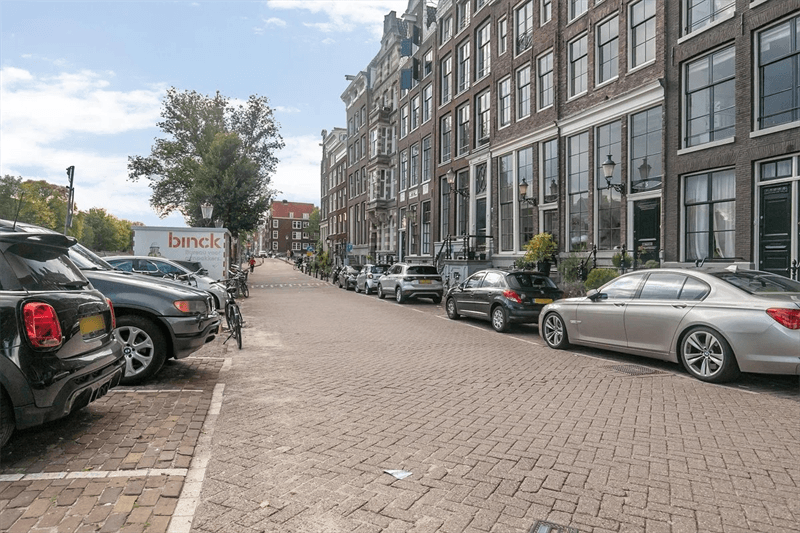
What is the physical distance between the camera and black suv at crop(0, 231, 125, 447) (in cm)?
358

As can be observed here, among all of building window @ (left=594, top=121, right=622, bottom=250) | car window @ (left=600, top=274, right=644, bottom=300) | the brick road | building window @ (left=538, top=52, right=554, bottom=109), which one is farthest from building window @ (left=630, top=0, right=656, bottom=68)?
the brick road

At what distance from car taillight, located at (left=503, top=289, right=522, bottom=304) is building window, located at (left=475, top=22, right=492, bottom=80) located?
18603 millimetres

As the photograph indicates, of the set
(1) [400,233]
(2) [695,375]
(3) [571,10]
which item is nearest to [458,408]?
(2) [695,375]

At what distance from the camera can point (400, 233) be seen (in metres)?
39.0

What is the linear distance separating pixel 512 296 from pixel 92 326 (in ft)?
29.8

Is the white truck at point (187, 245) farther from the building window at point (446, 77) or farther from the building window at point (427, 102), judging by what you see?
the building window at point (427, 102)

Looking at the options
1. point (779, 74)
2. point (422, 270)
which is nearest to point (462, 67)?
point (422, 270)

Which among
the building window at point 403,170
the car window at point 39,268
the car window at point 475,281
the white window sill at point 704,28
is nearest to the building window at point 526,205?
the white window sill at point 704,28

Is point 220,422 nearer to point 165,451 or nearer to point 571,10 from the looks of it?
point 165,451

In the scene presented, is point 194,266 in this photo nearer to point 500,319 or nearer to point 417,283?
point 417,283

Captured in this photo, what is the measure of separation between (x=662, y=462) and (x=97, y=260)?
7.74 m

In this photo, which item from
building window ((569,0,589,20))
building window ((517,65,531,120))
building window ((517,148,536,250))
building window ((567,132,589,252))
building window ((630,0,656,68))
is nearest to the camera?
building window ((630,0,656,68))

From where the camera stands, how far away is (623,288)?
826 centimetres

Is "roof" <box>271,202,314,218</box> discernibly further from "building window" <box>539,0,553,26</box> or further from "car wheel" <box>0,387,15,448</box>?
"car wheel" <box>0,387,15,448</box>
